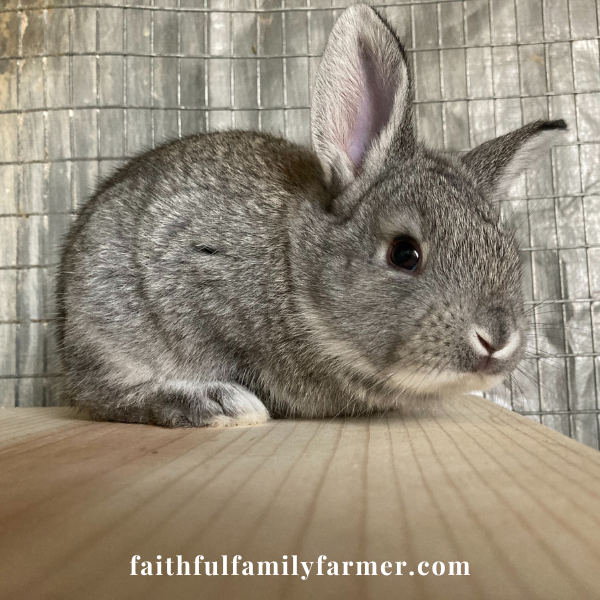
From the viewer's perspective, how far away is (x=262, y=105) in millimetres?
1736

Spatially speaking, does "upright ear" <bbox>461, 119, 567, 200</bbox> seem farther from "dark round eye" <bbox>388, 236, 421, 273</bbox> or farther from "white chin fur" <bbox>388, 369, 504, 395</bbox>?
"white chin fur" <bbox>388, 369, 504, 395</bbox>

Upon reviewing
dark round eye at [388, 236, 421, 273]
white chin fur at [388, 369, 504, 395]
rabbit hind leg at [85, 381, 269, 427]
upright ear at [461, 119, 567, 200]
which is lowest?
rabbit hind leg at [85, 381, 269, 427]

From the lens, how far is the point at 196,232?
48.0 inches

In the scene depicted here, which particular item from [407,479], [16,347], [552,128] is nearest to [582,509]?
[407,479]

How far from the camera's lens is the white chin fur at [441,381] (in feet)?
3.21

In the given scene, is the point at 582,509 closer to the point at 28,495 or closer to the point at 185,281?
the point at 28,495

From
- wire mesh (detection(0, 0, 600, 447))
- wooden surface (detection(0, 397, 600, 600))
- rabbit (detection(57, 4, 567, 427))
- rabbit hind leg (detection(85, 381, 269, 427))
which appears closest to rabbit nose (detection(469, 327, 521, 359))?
rabbit (detection(57, 4, 567, 427))

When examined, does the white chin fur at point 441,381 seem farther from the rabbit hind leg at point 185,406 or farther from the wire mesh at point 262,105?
the wire mesh at point 262,105

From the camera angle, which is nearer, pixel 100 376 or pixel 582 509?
pixel 582 509

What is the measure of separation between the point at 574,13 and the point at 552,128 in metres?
0.61

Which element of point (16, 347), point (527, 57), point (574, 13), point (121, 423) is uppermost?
point (574, 13)

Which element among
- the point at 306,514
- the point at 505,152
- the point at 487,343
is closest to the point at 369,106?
the point at 505,152

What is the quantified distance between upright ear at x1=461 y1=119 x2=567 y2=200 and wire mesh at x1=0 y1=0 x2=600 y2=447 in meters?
0.37

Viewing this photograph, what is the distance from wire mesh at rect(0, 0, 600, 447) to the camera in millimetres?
1660
